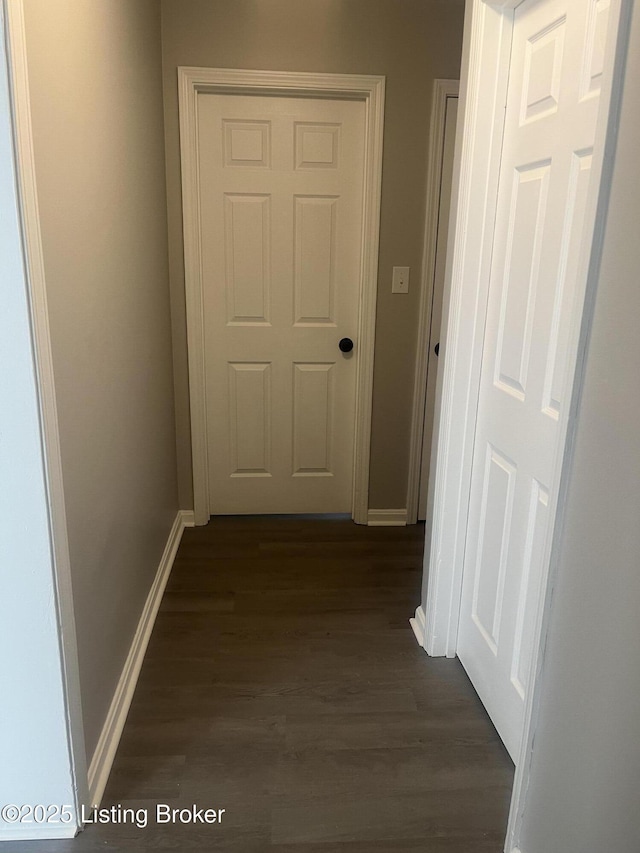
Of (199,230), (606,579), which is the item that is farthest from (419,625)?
(199,230)

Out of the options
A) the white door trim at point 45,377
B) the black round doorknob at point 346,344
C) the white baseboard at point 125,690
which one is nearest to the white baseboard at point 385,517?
the black round doorknob at point 346,344

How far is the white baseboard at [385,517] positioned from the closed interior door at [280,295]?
0.15 metres

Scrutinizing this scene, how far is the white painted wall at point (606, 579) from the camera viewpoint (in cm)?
94

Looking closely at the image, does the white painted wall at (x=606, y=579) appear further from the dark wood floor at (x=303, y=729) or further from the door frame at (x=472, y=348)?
the dark wood floor at (x=303, y=729)

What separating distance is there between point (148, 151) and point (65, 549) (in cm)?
163

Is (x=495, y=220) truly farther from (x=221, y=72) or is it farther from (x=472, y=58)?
(x=221, y=72)

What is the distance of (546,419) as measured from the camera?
147 cm

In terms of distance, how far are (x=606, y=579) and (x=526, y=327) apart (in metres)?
0.75

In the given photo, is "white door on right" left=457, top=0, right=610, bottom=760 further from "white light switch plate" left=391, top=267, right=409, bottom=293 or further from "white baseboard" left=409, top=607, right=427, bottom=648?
"white light switch plate" left=391, top=267, right=409, bottom=293

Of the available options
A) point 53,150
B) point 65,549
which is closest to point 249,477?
point 65,549

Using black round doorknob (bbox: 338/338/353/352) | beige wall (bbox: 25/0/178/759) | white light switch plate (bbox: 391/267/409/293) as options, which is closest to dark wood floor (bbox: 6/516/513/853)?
beige wall (bbox: 25/0/178/759)

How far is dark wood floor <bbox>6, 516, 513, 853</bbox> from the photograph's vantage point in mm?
1458

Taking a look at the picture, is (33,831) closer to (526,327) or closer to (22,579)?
(22,579)

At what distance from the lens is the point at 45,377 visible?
1193mm
